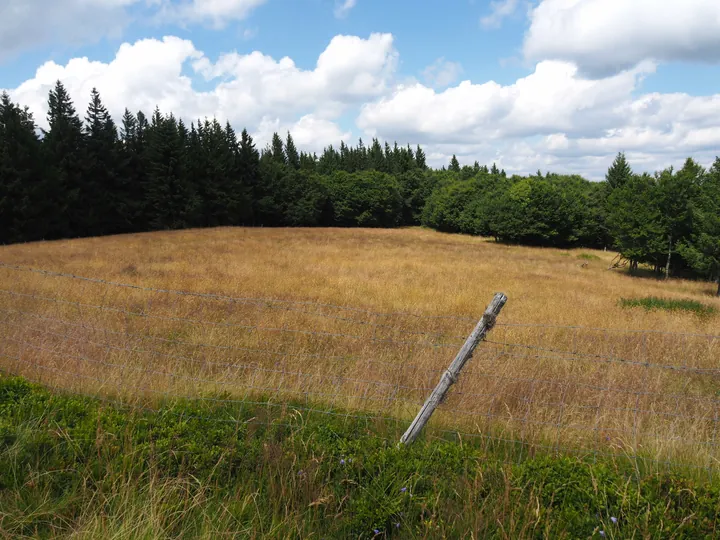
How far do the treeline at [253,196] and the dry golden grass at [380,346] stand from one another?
705 inches

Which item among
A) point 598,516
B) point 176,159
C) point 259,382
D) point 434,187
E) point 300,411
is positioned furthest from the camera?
point 434,187

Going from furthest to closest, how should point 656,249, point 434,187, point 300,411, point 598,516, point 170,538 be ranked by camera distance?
point 434,187, point 656,249, point 300,411, point 598,516, point 170,538

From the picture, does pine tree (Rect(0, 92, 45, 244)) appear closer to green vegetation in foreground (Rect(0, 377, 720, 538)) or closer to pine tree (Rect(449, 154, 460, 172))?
green vegetation in foreground (Rect(0, 377, 720, 538))

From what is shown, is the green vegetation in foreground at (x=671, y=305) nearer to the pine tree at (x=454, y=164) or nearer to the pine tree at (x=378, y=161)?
the pine tree at (x=378, y=161)

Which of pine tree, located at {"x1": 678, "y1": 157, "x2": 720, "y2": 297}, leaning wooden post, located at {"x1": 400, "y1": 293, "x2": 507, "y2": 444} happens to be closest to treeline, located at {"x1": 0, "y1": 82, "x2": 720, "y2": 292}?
pine tree, located at {"x1": 678, "y1": 157, "x2": 720, "y2": 297}

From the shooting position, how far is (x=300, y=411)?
15.3 feet

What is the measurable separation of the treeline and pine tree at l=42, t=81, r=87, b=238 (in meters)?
0.12

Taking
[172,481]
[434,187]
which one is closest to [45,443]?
[172,481]

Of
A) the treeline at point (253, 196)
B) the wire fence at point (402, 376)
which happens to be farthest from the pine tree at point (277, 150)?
the wire fence at point (402, 376)

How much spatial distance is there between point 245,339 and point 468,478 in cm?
572

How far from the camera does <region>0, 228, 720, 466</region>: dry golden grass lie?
501 cm

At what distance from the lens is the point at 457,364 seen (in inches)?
151

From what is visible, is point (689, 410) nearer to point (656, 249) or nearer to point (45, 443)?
point (45, 443)

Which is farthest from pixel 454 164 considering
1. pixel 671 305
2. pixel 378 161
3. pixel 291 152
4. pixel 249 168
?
A: pixel 671 305
